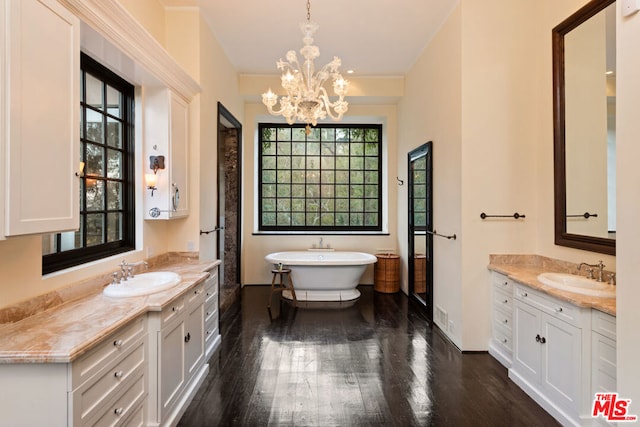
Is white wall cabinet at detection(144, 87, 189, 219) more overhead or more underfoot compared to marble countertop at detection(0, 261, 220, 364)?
more overhead

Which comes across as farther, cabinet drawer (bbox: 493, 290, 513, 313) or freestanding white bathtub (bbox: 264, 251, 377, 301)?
freestanding white bathtub (bbox: 264, 251, 377, 301)

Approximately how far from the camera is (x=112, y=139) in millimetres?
2715

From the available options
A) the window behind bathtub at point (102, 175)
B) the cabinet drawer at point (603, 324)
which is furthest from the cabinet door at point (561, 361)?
the window behind bathtub at point (102, 175)

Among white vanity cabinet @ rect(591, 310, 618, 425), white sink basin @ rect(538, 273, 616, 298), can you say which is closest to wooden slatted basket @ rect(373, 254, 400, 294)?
white sink basin @ rect(538, 273, 616, 298)

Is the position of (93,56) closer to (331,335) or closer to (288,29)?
(288,29)

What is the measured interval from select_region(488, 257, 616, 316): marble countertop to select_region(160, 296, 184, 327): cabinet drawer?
255 cm

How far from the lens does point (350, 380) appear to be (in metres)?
2.66

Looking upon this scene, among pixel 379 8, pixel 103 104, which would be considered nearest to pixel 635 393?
pixel 379 8

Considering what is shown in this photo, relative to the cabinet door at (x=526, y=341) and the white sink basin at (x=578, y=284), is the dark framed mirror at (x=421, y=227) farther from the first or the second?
the white sink basin at (x=578, y=284)

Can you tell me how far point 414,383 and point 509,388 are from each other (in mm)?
739

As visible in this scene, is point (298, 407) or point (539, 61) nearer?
point (298, 407)

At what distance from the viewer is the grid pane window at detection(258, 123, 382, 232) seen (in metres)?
6.11

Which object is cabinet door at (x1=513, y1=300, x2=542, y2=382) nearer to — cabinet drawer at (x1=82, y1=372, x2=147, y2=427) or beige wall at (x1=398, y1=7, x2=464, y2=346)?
beige wall at (x1=398, y1=7, x2=464, y2=346)

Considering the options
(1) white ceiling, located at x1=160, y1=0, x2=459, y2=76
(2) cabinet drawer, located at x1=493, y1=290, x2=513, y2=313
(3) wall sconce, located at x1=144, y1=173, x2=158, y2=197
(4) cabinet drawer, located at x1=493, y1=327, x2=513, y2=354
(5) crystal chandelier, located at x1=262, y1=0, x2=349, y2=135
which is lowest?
(4) cabinet drawer, located at x1=493, y1=327, x2=513, y2=354
